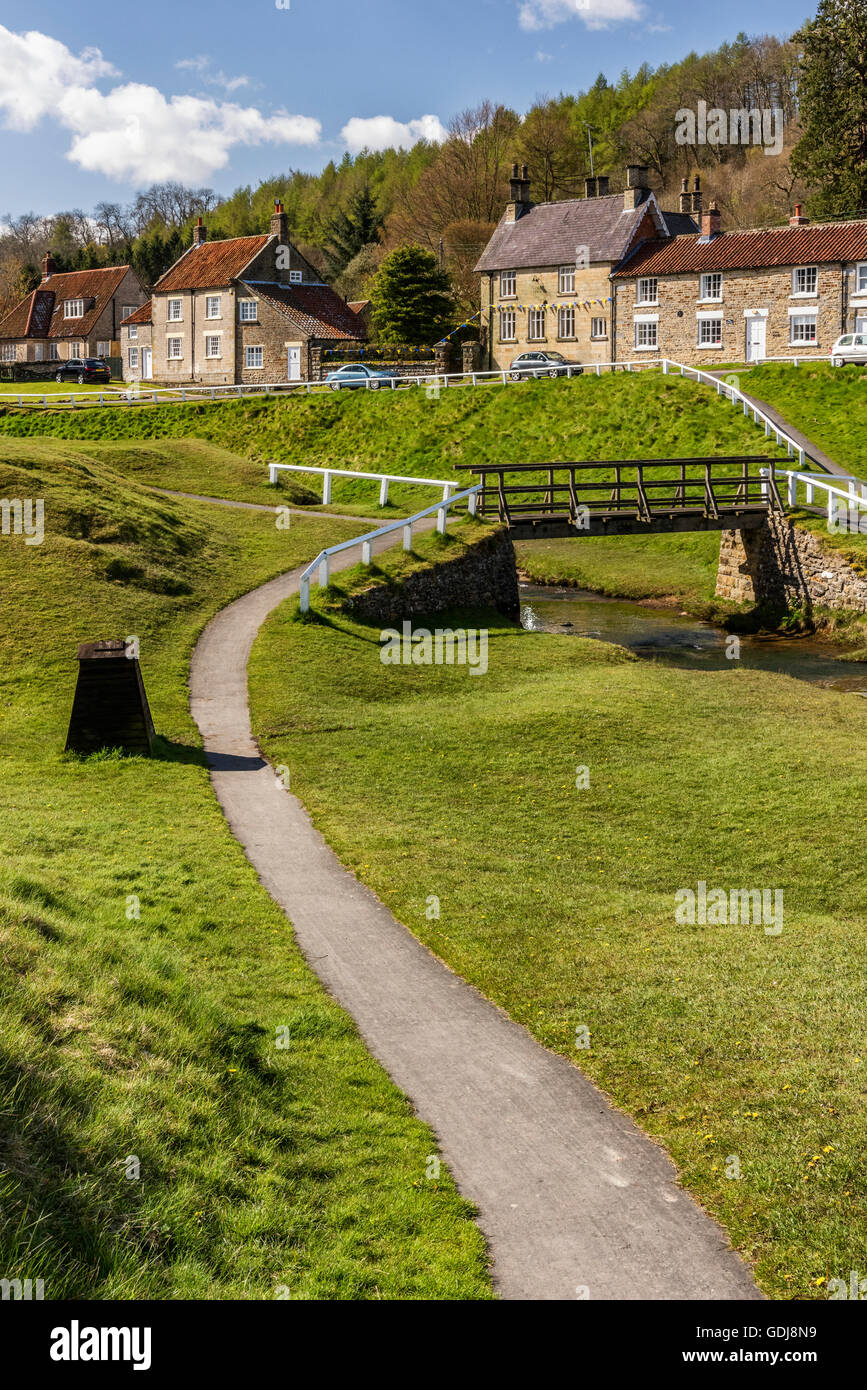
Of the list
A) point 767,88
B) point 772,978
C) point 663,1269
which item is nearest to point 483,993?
point 772,978

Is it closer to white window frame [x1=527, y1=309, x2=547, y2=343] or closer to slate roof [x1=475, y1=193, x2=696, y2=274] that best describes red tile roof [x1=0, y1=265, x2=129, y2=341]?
slate roof [x1=475, y1=193, x2=696, y2=274]

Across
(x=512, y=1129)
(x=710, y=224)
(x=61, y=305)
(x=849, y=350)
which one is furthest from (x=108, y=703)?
(x=61, y=305)

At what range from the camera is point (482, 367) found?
73.5m

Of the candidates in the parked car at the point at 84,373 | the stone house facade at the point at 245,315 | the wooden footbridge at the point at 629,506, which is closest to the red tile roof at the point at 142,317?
the stone house facade at the point at 245,315

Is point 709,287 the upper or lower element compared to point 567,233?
lower

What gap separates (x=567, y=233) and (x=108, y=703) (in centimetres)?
6025

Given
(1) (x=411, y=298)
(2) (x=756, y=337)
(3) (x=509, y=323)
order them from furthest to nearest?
(3) (x=509, y=323) < (1) (x=411, y=298) < (2) (x=756, y=337)

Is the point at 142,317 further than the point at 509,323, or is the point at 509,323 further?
the point at 142,317

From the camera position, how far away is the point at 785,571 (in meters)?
37.0

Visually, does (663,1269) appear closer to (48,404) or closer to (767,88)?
(48,404)

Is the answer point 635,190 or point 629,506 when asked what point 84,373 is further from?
point 629,506

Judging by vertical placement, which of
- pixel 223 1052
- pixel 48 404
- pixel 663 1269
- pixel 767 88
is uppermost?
pixel 767 88

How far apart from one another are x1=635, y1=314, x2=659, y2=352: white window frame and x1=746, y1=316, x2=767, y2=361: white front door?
5.48 metres
